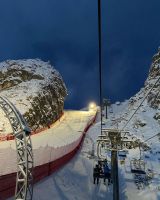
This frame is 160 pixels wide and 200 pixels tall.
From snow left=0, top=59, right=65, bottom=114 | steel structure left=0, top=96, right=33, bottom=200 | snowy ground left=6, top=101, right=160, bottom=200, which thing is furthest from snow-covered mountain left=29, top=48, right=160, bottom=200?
snow left=0, top=59, right=65, bottom=114

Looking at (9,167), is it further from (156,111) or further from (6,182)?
(156,111)

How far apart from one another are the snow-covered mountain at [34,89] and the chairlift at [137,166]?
58.9 feet

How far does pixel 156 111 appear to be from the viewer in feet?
197

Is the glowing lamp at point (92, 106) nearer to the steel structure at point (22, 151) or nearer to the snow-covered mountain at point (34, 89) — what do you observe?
the snow-covered mountain at point (34, 89)

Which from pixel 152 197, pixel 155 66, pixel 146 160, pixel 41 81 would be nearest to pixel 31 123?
pixel 41 81

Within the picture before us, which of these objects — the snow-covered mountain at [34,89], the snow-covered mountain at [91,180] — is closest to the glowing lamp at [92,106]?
the snow-covered mountain at [34,89]

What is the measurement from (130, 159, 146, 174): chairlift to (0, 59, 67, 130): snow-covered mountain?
58.9ft

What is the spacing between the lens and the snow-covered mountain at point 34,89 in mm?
49325

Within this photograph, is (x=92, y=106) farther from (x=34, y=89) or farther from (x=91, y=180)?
(x=91, y=180)

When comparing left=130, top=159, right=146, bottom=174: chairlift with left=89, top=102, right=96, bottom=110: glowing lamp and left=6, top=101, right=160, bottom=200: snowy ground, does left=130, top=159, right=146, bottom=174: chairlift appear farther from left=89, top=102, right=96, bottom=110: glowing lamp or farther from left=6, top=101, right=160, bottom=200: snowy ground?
left=89, top=102, right=96, bottom=110: glowing lamp

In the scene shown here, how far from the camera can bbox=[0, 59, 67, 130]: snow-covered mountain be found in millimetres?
49325

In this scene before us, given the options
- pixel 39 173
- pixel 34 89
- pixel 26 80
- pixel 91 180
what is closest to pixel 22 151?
pixel 39 173

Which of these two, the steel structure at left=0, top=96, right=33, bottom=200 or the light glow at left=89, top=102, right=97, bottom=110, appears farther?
the light glow at left=89, top=102, right=97, bottom=110

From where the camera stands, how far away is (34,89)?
55.1 metres
